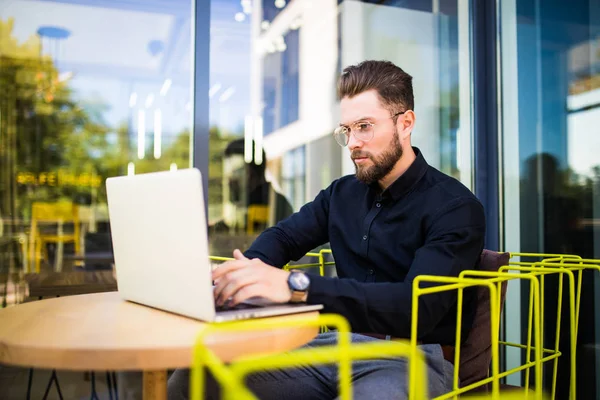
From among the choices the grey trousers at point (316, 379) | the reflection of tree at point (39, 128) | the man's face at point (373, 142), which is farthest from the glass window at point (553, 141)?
the reflection of tree at point (39, 128)

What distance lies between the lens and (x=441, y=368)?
55.6 inches

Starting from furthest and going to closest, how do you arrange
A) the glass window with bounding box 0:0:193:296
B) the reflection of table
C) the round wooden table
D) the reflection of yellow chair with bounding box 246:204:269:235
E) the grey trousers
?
the reflection of yellow chair with bounding box 246:204:269:235 → the glass window with bounding box 0:0:193:296 → the reflection of table → the grey trousers → the round wooden table

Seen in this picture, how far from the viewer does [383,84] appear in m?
1.72

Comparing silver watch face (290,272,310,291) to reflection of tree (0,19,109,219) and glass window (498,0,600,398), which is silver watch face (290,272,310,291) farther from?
reflection of tree (0,19,109,219)

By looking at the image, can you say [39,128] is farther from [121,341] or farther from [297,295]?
[121,341]

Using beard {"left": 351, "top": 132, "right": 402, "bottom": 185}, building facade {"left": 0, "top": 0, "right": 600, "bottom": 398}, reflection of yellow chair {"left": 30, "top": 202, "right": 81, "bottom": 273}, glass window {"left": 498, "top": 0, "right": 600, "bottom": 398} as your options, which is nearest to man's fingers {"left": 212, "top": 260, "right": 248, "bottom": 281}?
beard {"left": 351, "top": 132, "right": 402, "bottom": 185}

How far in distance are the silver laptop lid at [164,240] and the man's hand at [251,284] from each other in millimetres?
96

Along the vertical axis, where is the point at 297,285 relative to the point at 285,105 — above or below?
below

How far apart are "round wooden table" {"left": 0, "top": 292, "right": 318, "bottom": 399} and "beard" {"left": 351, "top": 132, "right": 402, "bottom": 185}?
697 millimetres

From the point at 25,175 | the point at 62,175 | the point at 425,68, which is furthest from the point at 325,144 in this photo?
the point at 62,175

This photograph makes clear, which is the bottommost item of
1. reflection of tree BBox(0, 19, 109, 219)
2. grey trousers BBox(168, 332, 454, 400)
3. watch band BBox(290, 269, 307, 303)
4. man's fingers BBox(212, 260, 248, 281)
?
grey trousers BBox(168, 332, 454, 400)

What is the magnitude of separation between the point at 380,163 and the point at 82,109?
7775mm

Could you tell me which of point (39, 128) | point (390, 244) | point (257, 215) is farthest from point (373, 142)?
point (39, 128)

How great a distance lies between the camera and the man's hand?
1156mm
